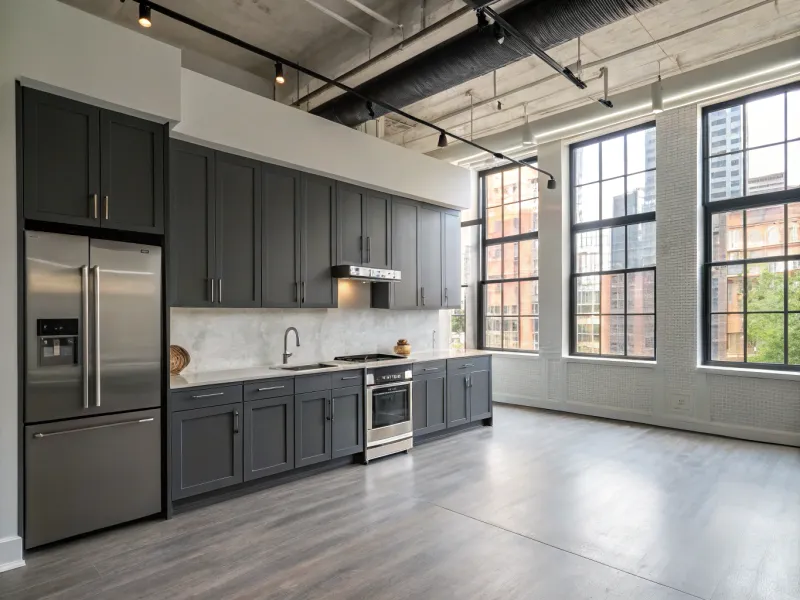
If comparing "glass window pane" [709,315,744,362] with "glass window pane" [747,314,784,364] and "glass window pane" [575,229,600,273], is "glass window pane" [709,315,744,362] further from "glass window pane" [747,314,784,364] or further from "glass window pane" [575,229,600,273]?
"glass window pane" [575,229,600,273]

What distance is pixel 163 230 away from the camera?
3.43 meters

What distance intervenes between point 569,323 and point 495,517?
13.5 feet

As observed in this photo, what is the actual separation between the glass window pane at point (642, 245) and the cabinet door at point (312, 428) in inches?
170

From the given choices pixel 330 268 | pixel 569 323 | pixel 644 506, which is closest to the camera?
pixel 644 506

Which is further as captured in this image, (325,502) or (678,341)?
(678,341)

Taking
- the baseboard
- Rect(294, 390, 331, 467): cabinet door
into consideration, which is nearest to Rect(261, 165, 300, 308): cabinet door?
Rect(294, 390, 331, 467): cabinet door

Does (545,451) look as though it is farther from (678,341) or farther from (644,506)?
(678,341)

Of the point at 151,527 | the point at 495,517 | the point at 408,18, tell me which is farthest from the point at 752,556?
the point at 408,18

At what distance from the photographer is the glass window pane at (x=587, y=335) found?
6.72 m

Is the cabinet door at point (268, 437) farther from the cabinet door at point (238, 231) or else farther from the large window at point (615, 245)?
the large window at point (615, 245)

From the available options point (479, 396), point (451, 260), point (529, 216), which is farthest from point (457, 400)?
point (529, 216)

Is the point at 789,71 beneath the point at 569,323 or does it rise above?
above

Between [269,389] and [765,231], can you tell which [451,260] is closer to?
[269,389]

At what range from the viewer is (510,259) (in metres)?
7.66
